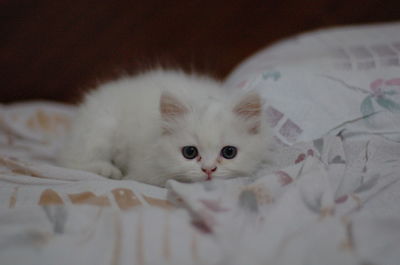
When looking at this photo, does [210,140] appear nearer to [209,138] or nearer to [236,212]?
[209,138]

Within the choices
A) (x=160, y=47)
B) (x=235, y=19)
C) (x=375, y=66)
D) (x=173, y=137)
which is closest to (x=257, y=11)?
(x=235, y=19)

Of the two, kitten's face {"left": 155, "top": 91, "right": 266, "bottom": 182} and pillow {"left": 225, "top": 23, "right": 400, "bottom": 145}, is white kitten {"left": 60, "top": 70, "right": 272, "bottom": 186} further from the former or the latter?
pillow {"left": 225, "top": 23, "right": 400, "bottom": 145}

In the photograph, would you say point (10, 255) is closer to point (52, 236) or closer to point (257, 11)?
point (52, 236)

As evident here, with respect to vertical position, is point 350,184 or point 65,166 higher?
point 65,166

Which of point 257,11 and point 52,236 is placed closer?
point 52,236

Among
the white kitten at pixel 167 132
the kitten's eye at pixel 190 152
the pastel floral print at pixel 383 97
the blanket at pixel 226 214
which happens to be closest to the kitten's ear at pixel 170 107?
the white kitten at pixel 167 132

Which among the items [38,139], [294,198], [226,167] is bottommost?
[294,198]

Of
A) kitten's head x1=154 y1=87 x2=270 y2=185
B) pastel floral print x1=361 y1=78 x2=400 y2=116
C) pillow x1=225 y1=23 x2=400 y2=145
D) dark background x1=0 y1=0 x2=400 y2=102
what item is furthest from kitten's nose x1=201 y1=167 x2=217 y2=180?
dark background x1=0 y1=0 x2=400 y2=102

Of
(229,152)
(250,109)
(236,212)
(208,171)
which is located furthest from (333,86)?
(236,212)
